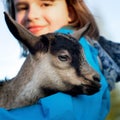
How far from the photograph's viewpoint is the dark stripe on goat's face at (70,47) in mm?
1940

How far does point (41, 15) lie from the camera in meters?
2.20

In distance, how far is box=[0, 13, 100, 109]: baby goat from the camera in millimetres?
1896

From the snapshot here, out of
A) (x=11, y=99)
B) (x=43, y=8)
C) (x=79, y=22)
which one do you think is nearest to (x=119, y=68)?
(x=79, y=22)

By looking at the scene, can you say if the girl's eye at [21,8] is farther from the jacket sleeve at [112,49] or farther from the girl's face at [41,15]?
the jacket sleeve at [112,49]

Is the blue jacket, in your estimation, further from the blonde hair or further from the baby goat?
the blonde hair

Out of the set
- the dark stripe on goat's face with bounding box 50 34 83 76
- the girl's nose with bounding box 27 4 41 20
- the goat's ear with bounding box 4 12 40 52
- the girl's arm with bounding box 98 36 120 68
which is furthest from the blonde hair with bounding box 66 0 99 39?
the goat's ear with bounding box 4 12 40 52

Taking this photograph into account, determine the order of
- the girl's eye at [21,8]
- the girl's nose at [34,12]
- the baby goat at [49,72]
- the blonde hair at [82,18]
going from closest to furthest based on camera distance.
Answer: the baby goat at [49,72]
the girl's nose at [34,12]
the girl's eye at [21,8]
the blonde hair at [82,18]

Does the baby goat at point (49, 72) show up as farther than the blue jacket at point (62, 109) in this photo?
Yes

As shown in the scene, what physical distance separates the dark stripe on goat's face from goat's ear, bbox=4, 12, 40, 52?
0.28 feet

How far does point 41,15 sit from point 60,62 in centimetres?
33

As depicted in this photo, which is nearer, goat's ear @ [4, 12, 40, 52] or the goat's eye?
goat's ear @ [4, 12, 40, 52]

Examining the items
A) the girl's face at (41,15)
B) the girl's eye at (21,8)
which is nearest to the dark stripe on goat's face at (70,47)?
the girl's face at (41,15)

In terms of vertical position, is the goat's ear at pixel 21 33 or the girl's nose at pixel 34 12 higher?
the goat's ear at pixel 21 33

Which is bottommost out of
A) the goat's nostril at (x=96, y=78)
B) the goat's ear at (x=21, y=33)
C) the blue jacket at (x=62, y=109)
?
the blue jacket at (x=62, y=109)
